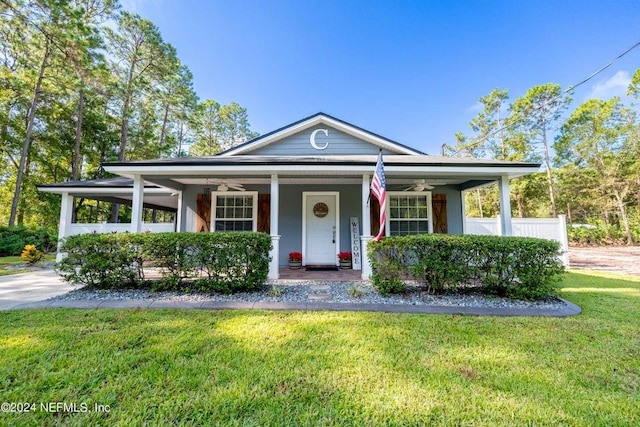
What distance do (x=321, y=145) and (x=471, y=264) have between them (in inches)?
227

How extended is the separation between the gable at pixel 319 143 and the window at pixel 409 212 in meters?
1.57

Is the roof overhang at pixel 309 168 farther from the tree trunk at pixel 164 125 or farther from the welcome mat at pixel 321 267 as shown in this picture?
the tree trunk at pixel 164 125

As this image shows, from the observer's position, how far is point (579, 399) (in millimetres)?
1939

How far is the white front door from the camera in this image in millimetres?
7957

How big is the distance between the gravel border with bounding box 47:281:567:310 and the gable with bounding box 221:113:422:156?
5.07 meters

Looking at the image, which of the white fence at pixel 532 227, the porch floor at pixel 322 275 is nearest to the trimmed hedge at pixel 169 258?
the porch floor at pixel 322 275

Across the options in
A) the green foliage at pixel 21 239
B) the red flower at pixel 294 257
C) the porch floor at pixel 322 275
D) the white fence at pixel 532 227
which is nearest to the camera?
the porch floor at pixel 322 275

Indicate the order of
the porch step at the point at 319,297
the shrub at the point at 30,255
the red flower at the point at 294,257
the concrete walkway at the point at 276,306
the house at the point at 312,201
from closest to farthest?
the concrete walkway at the point at 276,306
the porch step at the point at 319,297
the red flower at the point at 294,257
the house at the point at 312,201
the shrub at the point at 30,255

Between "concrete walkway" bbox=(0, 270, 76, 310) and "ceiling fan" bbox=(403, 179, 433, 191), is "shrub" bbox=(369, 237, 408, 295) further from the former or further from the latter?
"concrete walkway" bbox=(0, 270, 76, 310)

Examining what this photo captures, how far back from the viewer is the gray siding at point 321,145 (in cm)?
862

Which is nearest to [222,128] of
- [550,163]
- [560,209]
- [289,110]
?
[289,110]

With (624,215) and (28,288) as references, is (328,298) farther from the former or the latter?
(624,215)

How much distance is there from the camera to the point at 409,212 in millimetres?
8211

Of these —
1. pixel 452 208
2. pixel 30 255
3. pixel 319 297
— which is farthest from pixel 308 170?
pixel 30 255
